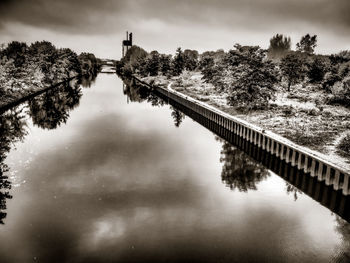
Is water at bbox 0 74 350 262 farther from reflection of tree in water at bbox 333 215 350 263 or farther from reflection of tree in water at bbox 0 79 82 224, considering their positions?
reflection of tree in water at bbox 0 79 82 224

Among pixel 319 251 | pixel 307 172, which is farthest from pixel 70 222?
pixel 307 172

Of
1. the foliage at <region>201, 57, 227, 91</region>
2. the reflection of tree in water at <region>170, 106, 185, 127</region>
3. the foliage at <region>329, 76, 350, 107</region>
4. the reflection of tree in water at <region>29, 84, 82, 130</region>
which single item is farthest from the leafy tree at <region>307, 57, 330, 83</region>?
the reflection of tree in water at <region>29, 84, 82, 130</region>

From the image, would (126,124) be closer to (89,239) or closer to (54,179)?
(54,179)

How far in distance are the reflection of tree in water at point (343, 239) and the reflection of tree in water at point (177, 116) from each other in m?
32.4

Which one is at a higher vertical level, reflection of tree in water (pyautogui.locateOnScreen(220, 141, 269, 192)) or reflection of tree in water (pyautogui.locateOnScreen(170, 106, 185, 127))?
reflection of tree in water (pyautogui.locateOnScreen(170, 106, 185, 127))

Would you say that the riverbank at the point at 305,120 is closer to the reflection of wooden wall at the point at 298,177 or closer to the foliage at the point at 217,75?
the reflection of wooden wall at the point at 298,177

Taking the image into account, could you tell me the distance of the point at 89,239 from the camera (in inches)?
725

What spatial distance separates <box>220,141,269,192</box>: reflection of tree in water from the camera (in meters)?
27.8

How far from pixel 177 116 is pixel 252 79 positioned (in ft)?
48.9

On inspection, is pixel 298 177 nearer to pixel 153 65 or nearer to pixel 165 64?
pixel 165 64

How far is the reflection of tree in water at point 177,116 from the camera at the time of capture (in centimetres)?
5358

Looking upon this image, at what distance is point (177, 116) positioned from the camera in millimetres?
59031

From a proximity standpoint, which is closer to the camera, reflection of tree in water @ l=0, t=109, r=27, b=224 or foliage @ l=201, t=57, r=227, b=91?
reflection of tree in water @ l=0, t=109, r=27, b=224

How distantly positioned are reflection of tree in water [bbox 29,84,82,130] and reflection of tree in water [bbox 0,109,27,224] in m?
2.54
